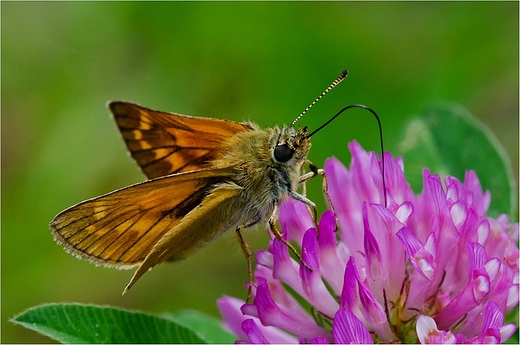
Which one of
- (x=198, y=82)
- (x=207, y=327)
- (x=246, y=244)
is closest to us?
(x=246, y=244)

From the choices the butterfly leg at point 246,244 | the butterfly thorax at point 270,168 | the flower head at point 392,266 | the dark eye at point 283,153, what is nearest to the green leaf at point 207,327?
the flower head at point 392,266

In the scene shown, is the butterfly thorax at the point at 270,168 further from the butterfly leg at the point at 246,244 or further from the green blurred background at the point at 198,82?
the green blurred background at the point at 198,82

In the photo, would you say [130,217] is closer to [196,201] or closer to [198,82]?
[196,201]

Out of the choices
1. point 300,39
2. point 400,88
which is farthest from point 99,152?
point 400,88

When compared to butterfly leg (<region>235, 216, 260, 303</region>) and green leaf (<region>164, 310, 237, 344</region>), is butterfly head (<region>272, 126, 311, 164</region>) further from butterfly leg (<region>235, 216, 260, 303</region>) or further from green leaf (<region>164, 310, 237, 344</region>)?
green leaf (<region>164, 310, 237, 344</region>)

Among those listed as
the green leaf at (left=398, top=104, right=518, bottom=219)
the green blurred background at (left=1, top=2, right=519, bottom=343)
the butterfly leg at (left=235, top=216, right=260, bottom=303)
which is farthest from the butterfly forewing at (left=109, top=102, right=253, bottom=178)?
the green blurred background at (left=1, top=2, right=519, bottom=343)

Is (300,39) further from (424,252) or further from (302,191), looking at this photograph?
(424,252)

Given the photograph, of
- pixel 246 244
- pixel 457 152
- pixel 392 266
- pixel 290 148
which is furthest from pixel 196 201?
pixel 457 152
